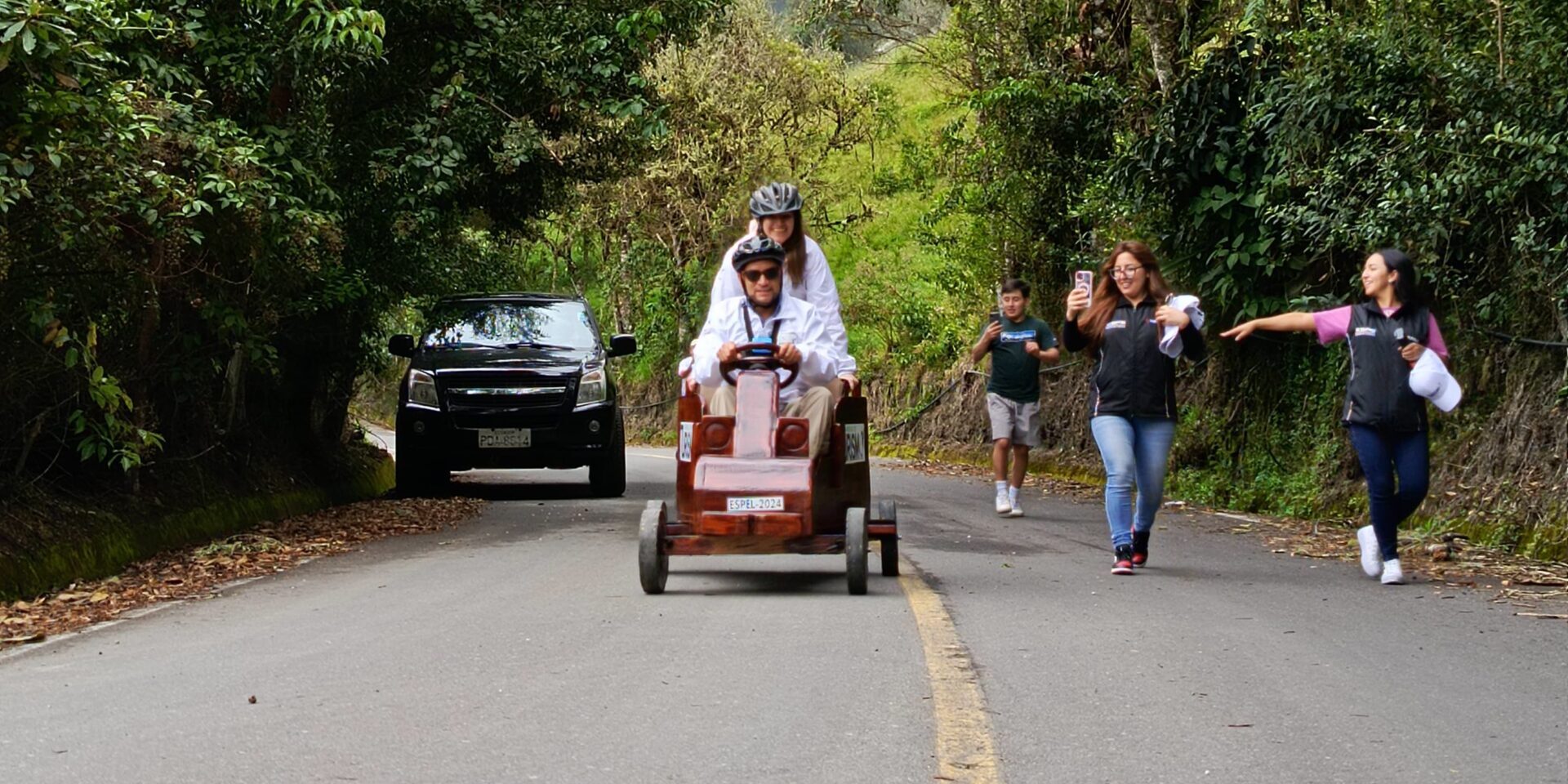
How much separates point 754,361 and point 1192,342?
286 centimetres

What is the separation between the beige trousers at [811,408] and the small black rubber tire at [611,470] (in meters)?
8.10

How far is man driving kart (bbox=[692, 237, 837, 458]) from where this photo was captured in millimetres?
9094

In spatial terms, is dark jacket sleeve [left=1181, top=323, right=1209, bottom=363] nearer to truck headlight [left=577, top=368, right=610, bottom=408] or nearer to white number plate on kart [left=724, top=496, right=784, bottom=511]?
white number plate on kart [left=724, top=496, right=784, bottom=511]

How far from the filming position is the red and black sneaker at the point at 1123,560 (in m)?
10.4

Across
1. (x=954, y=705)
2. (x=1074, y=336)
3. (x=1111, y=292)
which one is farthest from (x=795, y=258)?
(x=954, y=705)

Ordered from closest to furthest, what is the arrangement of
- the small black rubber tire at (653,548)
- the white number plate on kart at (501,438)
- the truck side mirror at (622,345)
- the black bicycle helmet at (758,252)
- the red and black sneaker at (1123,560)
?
the small black rubber tire at (653,548) → the black bicycle helmet at (758,252) → the red and black sneaker at (1123,560) → the white number plate on kart at (501,438) → the truck side mirror at (622,345)

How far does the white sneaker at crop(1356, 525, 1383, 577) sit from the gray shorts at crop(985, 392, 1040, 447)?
16.8 ft

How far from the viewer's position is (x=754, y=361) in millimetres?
9047

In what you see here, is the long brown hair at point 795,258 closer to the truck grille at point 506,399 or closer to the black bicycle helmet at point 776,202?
the black bicycle helmet at point 776,202

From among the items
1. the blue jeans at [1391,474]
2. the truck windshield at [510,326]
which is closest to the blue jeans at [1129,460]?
the blue jeans at [1391,474]

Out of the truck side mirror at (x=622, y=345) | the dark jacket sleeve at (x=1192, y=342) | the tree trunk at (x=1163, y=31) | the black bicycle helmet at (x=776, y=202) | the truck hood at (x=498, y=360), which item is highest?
the tree trunk at (x=1163, y=31)

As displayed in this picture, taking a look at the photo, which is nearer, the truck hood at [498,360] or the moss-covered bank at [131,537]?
the moss-covered bank at [131,537]

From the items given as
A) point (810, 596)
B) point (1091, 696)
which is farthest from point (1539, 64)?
point (1091, 696)

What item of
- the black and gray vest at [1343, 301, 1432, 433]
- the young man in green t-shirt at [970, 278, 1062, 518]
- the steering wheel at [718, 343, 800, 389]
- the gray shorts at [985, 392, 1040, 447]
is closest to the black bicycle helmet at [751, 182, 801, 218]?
the steering wheel at [718, 343, 800, 389]
